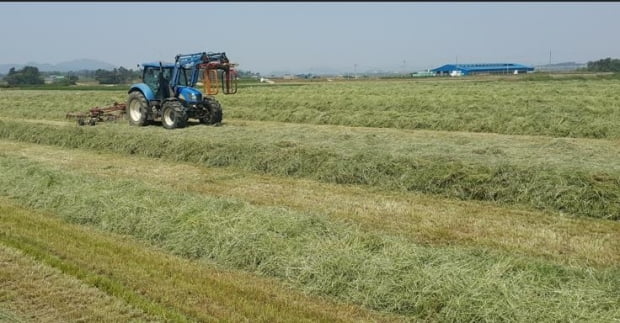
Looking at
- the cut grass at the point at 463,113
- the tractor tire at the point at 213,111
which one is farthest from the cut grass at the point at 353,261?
the cut grass at the point at 463,113

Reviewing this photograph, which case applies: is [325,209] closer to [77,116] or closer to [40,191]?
[40,191]

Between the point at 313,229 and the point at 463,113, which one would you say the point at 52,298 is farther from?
the point at 463,113

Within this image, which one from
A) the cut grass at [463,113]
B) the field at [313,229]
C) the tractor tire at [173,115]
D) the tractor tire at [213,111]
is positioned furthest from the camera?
the tractor tire at [213,111]

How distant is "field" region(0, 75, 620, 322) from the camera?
469 centimetres

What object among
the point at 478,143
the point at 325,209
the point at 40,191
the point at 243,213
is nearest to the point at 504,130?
the point at 478,143

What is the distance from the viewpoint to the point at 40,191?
8609 mm

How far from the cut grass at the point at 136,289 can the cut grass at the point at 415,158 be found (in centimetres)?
423

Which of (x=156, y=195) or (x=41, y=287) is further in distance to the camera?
(x=156, y=195)

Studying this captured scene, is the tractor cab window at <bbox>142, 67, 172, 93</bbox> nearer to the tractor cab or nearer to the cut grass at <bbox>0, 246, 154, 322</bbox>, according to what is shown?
the tractor cab

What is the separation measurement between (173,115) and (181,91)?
1.05 metres

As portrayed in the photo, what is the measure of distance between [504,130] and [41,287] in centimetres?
1283

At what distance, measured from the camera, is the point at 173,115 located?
15.8 m

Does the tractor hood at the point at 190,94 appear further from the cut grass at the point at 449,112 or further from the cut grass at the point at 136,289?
the cut grass at the point at 136,289

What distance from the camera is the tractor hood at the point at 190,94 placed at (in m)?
16.3
